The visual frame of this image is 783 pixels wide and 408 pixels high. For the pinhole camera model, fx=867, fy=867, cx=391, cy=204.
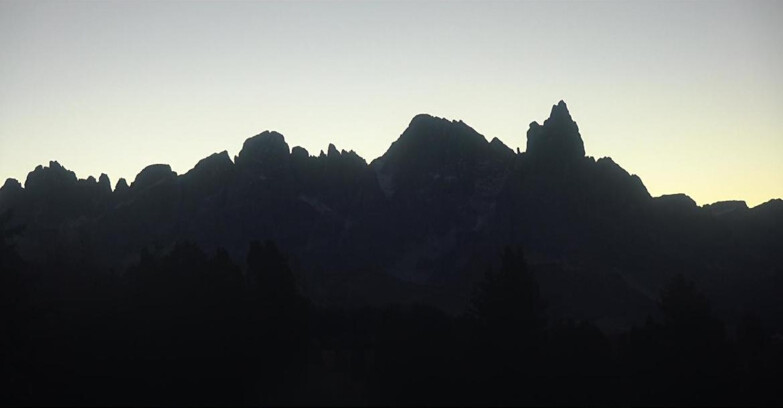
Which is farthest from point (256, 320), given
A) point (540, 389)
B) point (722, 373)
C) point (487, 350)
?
point (722, 373)

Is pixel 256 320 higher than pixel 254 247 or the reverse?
the reverse

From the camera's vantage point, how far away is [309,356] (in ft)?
226

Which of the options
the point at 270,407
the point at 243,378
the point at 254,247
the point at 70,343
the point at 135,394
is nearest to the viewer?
the point at 270,407

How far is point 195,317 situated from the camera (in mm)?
64062

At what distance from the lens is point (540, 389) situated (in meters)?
54.7

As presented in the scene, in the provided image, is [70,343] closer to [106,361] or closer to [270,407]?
[106,361]

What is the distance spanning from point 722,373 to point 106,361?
41.1 m

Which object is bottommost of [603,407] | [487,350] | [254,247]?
[603,407]

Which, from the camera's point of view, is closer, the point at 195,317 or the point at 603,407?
the point at 603,407

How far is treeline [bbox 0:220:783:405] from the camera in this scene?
52.9m

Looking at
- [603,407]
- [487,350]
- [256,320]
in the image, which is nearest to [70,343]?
[256,320]

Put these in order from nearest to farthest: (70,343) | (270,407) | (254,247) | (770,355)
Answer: (270,407) < (70,343) < (770,355) < (254,247)

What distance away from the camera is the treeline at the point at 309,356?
52938 millimetres

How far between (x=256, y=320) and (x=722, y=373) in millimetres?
33051
